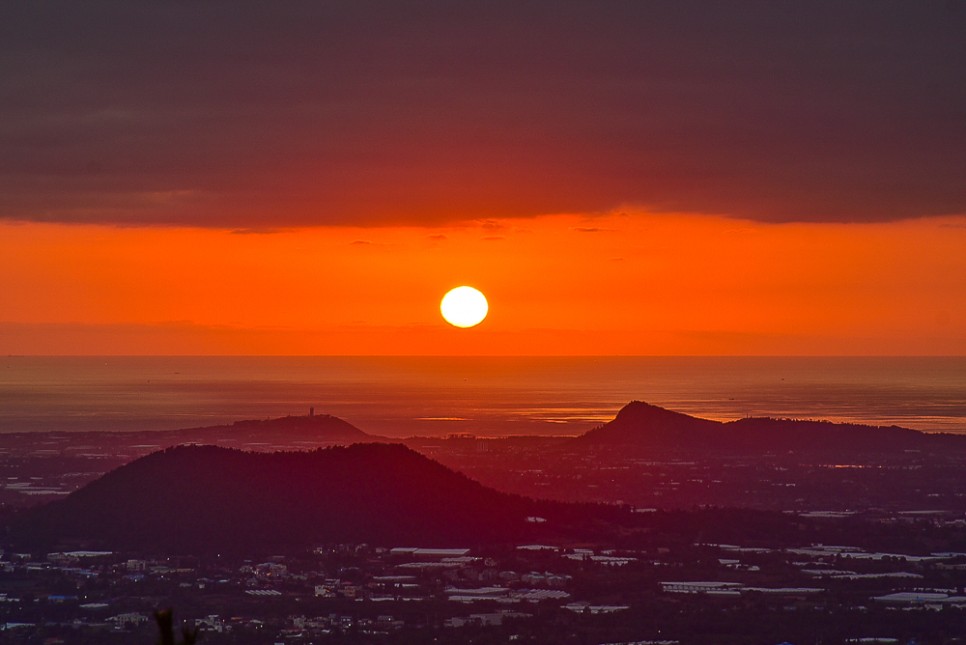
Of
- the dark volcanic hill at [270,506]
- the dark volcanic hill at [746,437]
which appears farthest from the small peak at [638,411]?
the dark volcanic hill at [270,506]

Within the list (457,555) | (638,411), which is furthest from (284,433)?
(457,555)

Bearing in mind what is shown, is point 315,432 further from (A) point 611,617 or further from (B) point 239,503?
(A) point 611,617

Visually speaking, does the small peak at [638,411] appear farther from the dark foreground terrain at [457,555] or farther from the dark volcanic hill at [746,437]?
the dark foreground terrain at [457,555]

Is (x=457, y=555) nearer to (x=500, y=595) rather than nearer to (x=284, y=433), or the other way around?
(x=500, y=595)

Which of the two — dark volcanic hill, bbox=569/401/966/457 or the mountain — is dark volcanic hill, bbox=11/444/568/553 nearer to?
the mountain

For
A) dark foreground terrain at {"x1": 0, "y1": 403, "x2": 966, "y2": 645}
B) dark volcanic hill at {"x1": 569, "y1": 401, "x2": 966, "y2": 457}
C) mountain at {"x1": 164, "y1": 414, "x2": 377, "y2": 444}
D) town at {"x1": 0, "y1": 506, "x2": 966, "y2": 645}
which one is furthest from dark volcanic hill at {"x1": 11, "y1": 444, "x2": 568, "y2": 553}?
dark volcanic hill at {"x1": 569, "y1": 401, "x2": 966, "y2": 457}

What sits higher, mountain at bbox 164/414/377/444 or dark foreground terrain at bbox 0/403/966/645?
mountain at bbox 164/414/377/444

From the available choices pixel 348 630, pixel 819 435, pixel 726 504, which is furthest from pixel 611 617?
pixel 819 435
